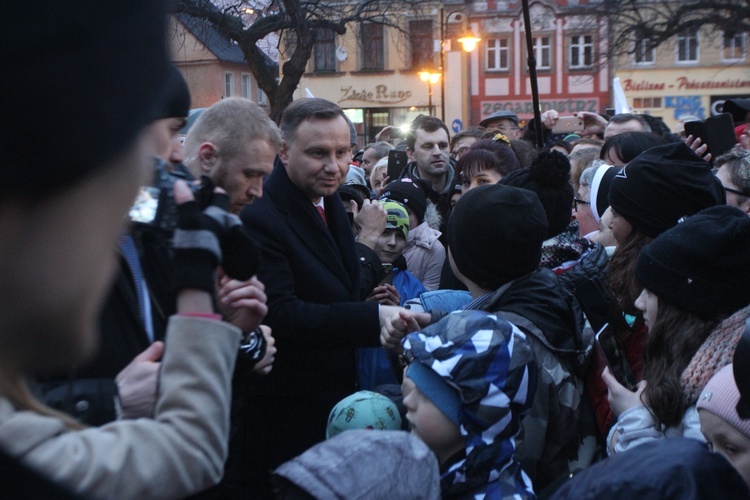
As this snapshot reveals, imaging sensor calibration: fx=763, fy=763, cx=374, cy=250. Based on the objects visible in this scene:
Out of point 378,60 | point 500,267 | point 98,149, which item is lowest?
point 500,267

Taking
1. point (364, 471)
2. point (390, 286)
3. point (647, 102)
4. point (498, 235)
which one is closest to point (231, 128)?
point (498, 235)

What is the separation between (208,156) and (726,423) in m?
2.02

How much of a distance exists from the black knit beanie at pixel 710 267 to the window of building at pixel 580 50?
124 feet

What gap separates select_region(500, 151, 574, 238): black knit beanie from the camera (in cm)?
371

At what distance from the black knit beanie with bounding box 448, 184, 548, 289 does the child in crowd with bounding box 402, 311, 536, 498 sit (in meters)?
0.58

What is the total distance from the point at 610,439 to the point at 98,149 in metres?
2.43

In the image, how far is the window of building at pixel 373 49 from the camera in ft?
124

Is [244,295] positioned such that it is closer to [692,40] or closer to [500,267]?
[500,267]

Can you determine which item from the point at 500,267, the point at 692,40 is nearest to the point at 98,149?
the point at 500,267

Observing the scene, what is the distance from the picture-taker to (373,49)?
38.1 metres

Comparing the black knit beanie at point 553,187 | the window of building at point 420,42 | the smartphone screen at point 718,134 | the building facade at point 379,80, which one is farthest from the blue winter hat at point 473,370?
the building facade at point 379,80

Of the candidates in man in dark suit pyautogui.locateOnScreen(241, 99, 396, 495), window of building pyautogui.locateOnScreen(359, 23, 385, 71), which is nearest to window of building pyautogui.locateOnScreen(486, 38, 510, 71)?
window of building pyautogui.locateOnScreen(359, 23, 385, 71)

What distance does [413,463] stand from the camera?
185 centimetres

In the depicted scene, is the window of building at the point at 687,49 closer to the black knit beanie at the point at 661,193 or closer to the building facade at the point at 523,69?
the building facade at the point at 523,69
